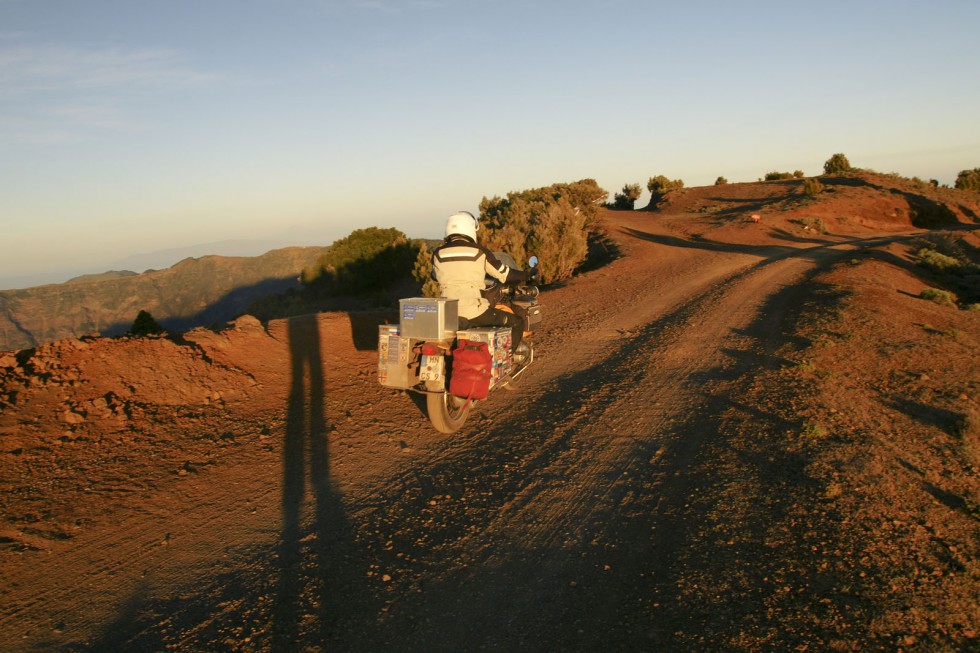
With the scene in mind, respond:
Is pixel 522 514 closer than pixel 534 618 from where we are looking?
No

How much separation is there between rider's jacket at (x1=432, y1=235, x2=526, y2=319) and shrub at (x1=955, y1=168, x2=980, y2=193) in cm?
5089

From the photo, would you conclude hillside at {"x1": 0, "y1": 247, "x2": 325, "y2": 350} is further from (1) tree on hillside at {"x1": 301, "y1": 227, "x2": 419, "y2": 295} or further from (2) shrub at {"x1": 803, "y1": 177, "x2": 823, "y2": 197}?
→ (2) shrub at {"x1": 803, "y1": 177, "x2": 823, "y2": 197}

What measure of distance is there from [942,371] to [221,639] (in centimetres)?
857

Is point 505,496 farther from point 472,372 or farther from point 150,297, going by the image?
point 150,297

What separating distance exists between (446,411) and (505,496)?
1.55 metres

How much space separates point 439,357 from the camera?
623 centimetres

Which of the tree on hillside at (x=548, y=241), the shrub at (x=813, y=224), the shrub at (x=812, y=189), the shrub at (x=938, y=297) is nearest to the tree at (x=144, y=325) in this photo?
the tree on hillside at (x=548, y=241)

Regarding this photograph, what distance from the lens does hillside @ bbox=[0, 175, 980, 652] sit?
139 inches

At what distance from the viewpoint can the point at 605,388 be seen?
7883mm

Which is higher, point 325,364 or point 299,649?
point 325,364

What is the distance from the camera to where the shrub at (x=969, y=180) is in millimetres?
43312

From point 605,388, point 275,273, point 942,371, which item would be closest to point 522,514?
point 605,388

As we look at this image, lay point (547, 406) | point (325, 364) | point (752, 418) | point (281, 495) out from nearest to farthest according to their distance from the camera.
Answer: point (281, 495) → point (752, 418) → point (547, 406) → point (325, 364)

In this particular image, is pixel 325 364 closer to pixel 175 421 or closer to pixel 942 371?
pixel 175 421
